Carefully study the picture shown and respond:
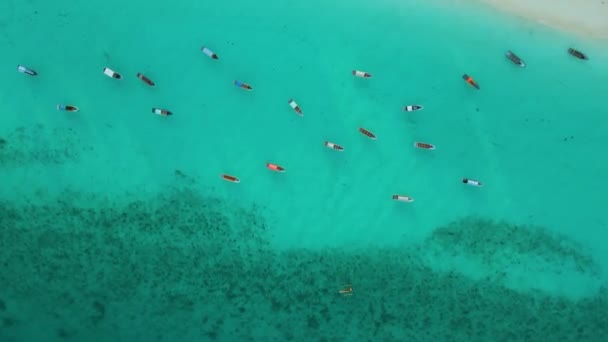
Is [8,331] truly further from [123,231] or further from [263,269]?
[263,269]

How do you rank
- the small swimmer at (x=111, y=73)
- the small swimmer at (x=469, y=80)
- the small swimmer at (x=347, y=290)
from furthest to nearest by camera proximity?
the small swimmer at (x=347, y=290), the small swimmer at (x=469, y=80), the small swimmer at (x=111, y=73)

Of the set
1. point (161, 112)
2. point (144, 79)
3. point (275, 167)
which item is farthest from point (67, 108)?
point (275, 167)

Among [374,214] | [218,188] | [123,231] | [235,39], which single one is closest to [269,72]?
[235,39]

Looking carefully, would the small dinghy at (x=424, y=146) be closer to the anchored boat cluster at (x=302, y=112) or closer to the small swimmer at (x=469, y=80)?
the anchored boat cluster at (x=302, y=112)

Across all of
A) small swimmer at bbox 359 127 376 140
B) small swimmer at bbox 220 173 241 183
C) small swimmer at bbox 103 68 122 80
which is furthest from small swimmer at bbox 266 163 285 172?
small swimmer at bbox 103 68 122 80

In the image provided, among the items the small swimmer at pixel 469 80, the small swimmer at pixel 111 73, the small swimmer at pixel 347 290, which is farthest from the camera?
the small swimmer at pixel 347 290

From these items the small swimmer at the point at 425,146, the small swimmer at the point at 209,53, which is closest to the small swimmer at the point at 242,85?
the small swimmer at the point at 209,53

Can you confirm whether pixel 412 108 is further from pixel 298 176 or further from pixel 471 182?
pixel 298 176
